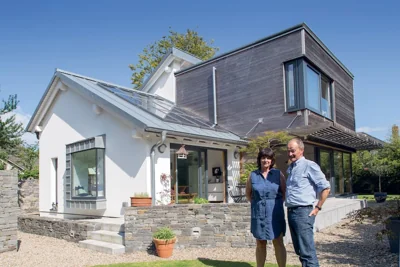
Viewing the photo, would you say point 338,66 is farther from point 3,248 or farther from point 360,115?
point 3,248

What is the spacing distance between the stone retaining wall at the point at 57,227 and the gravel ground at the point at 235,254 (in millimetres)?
404

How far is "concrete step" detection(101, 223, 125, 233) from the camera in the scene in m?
7.85

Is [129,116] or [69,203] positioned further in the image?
[69,203]

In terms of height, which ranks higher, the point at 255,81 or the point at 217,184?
the point at 255,81

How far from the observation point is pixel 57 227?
958cm

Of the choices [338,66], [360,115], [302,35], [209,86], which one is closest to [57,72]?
[209,86]

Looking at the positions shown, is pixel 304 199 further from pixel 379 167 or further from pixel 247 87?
pixel 379 167

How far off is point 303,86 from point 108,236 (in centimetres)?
730

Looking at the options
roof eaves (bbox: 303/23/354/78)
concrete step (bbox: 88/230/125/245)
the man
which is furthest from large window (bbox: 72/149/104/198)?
roof eaves (bbox: 303/23/354/78)

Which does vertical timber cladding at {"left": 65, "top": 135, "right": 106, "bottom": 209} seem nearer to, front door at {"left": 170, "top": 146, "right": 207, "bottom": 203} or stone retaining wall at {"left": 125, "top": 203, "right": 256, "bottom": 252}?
front door at {"left": 170, "top": 146, "right": 207, "bottom": 203}

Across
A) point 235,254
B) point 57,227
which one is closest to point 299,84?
point 235,254

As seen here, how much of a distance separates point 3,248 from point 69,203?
345 cm

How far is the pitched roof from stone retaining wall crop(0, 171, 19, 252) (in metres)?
3.08

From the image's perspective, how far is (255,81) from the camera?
1226cm
